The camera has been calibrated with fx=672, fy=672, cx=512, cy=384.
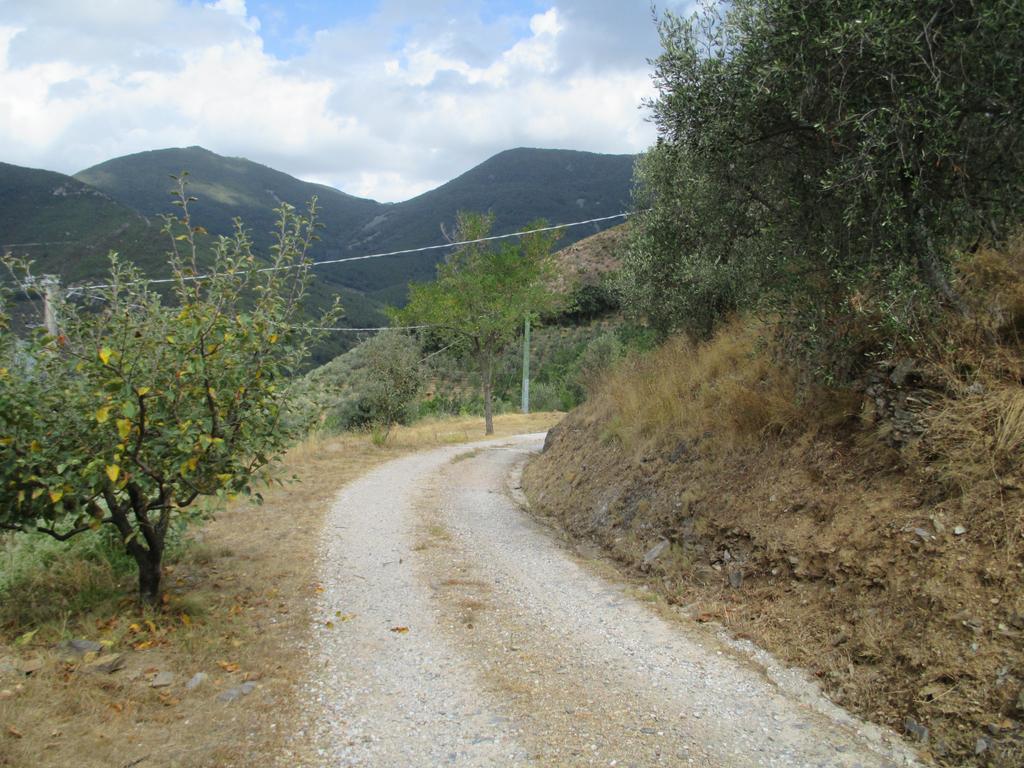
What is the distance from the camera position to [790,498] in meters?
6.50

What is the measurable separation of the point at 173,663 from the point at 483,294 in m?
19.6

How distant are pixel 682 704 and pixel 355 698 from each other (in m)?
2.23

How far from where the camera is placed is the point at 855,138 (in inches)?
248

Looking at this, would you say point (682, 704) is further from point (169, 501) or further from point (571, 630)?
point (169, 501)

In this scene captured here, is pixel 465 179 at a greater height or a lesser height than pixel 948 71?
greater

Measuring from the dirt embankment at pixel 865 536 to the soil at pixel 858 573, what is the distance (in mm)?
12

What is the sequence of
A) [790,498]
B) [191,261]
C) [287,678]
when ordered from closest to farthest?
[287,678]
[191,261]
[790,498]

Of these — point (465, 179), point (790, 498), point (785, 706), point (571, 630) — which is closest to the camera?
point (785, 706)

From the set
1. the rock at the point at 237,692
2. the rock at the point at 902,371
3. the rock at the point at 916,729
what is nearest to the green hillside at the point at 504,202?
the rock at the point at 902,371

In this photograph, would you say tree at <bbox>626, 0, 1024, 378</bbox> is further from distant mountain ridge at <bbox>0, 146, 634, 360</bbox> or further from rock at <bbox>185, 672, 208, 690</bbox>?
distant mountain ridge at <bbox>0, 146, 634, 360</bbox>

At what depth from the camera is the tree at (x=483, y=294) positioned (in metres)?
23.8

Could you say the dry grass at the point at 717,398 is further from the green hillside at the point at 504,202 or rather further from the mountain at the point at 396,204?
the green hillside at the point at 504,202

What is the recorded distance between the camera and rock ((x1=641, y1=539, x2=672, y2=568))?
7496 millimetres

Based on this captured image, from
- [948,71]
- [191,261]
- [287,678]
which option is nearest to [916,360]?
[948,71]
